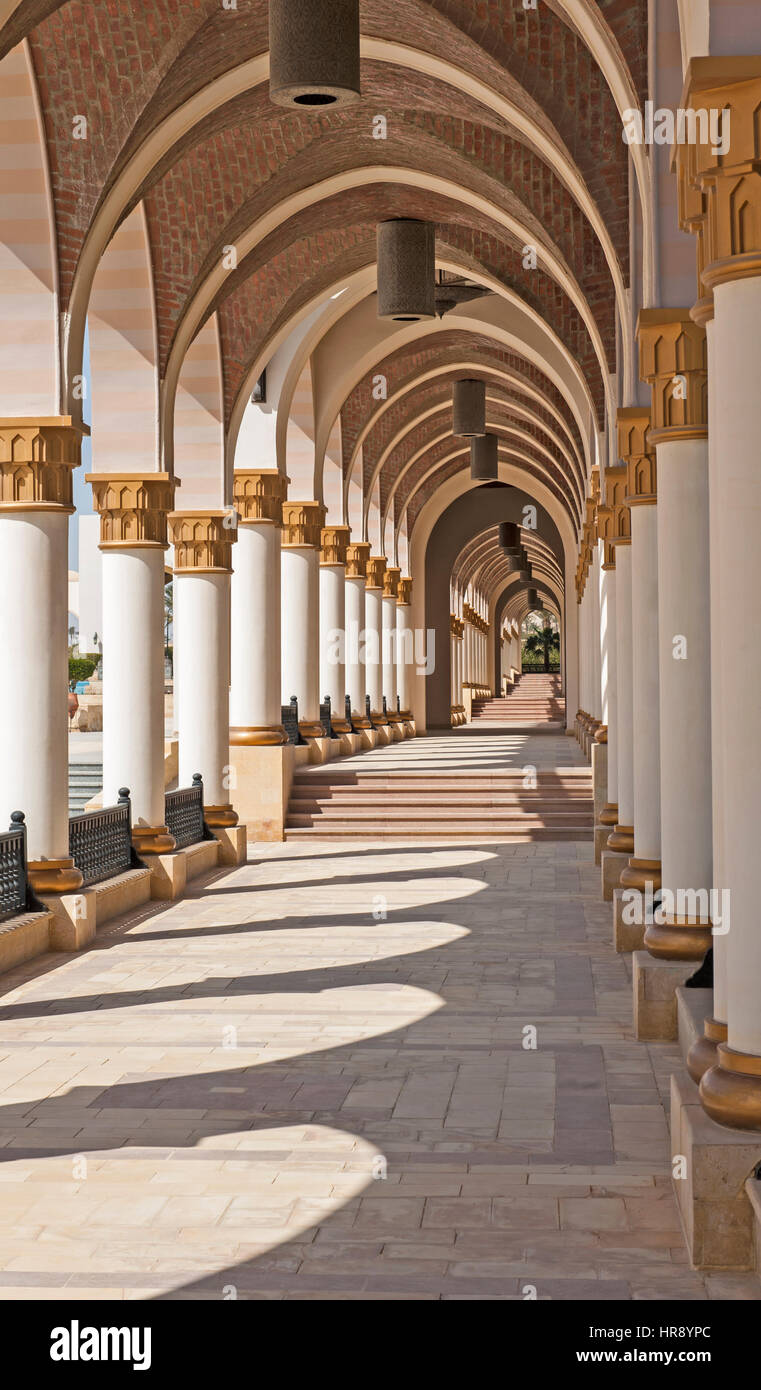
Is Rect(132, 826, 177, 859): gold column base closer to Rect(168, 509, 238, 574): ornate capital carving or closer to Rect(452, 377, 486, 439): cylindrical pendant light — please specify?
Rect(168, 509, 238, 574): ornate capital carving

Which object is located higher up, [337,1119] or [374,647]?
[374,647]

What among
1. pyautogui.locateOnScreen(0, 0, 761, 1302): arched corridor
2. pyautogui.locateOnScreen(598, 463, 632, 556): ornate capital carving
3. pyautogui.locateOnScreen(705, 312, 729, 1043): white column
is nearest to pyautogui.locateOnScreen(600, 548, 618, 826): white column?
pyautogui.locateOnScreen(0, 0, 761, 1302): arched corridor

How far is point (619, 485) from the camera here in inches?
449

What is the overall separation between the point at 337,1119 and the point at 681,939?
1.95m

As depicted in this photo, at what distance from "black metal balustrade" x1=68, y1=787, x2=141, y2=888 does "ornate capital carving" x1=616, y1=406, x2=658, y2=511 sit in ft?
15.1

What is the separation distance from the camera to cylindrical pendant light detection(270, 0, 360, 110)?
8266mm

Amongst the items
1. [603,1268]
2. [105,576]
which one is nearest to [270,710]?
[105,576]

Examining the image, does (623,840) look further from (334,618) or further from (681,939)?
(334,618)

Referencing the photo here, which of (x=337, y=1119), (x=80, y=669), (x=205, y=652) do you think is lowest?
→ (x=337, y=1119)

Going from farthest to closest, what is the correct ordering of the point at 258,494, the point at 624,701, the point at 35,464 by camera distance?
the point at 258,494 < the point at 624,701 < the point at 35,464

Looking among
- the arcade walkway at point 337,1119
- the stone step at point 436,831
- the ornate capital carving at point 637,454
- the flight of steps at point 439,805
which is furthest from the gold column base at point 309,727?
the ornate capital carving at point 637,454

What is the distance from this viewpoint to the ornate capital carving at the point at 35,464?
9781 mm

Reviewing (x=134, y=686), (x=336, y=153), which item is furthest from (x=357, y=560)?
(x=134, y=686)

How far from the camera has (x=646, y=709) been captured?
8.52m
